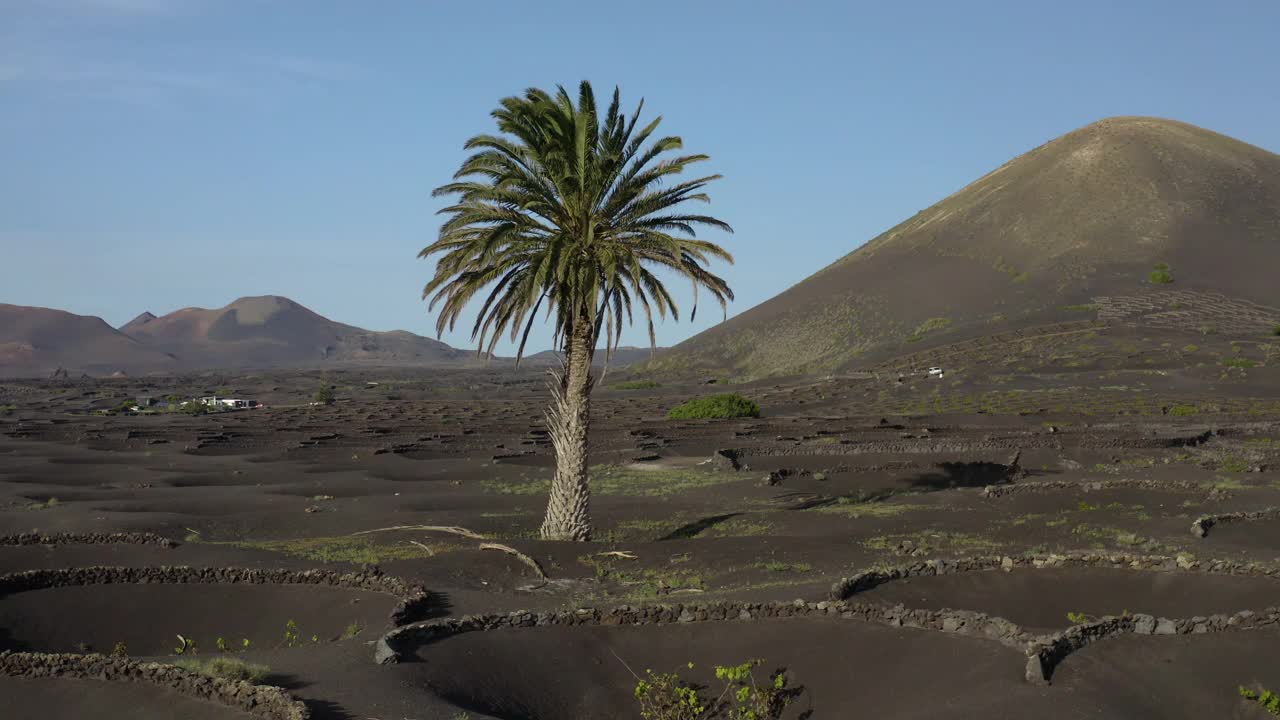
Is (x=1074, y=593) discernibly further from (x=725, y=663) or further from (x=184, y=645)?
(x=184, y=645)

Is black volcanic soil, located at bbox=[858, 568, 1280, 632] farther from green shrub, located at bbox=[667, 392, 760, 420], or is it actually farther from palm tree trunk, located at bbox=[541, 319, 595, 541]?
green shrub, located at bbox=[667, 392, 760, 420]

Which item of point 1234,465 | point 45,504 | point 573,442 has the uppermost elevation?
point 573,442

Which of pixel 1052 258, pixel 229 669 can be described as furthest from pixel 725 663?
pixel 1052 258

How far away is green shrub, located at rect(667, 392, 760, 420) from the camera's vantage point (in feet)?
238

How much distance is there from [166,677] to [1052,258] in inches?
5039

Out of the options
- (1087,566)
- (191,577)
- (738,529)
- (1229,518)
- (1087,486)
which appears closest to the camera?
(191,577)

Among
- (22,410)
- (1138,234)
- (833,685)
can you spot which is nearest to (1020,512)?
(833,685)

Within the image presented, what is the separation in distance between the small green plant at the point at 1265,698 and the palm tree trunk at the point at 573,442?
50.4 feet

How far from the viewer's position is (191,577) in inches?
850

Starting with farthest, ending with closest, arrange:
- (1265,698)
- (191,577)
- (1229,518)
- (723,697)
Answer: (1229,518) → (191,577) → (723,697) → (1265,698)

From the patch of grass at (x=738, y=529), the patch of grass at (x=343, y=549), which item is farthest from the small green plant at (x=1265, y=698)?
the patch of grass at (x=343, y=549)

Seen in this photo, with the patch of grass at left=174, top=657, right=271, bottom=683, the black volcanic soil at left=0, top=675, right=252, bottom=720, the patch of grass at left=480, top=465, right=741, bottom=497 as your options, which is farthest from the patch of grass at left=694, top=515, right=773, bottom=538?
the black volcanic soil at left=0, top=675, right=252, bottom=720

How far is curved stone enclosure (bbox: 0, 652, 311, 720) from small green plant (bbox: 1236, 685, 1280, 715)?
37.0ft

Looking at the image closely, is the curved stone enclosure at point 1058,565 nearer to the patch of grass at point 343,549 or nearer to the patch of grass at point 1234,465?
the patch of grass at point 343,549
